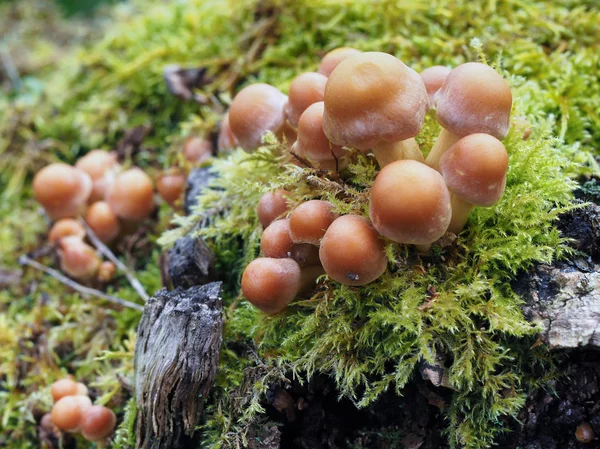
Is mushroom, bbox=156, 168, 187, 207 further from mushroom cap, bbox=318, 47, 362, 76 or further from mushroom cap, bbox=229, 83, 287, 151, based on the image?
mushroom cap, bbox=318, 47, 362, 76

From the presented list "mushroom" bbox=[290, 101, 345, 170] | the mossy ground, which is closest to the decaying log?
the mossy ground

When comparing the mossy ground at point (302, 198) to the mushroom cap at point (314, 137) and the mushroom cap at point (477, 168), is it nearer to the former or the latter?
the mushroom cap at point (314, 137)

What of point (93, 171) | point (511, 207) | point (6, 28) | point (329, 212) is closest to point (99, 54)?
point (93, 171)

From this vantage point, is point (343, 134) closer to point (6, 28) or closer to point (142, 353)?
point (142, 353)

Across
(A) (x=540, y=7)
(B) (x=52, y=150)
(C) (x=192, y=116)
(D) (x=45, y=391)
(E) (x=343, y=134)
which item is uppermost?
(E) (x=343, y=134)

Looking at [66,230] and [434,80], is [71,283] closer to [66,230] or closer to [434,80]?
[66,230]

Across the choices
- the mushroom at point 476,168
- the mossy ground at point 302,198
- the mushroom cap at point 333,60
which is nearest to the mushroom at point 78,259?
the mossy ground at point 302,198

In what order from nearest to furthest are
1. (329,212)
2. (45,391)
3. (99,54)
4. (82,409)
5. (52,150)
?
(329,212) < (82,409) < (45,391) < (52,150) < (99,54)
